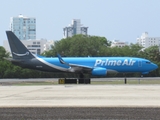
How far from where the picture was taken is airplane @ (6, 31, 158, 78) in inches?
2208

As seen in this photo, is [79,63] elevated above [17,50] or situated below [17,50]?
below

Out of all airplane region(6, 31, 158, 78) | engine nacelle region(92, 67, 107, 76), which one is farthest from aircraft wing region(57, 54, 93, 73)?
engine nacelle region(92, 67, 107, 76)

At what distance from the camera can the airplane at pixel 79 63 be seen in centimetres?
5609

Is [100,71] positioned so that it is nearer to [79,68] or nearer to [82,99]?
[79,68]

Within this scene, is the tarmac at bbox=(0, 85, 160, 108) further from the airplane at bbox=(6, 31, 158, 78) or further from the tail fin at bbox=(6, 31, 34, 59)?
the tail fin at bbox=(6, 31, 34, 59)

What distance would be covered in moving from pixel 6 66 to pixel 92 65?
81.5 ft

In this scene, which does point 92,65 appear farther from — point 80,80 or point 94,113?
point 94,113

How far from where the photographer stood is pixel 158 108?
61.4ft

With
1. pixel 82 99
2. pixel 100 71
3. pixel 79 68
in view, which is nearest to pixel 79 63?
pixel 79 68

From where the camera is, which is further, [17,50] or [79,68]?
[17,50]

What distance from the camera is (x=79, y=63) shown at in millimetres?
57000

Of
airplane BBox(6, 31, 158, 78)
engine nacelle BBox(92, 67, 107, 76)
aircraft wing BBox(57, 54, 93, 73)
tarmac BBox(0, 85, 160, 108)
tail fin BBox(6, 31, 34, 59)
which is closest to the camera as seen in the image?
tarmac BBox(0, 85, 160, 108)

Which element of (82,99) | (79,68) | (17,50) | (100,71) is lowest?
(82,99)

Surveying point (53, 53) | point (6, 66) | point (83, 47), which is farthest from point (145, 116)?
point (53, 53)
